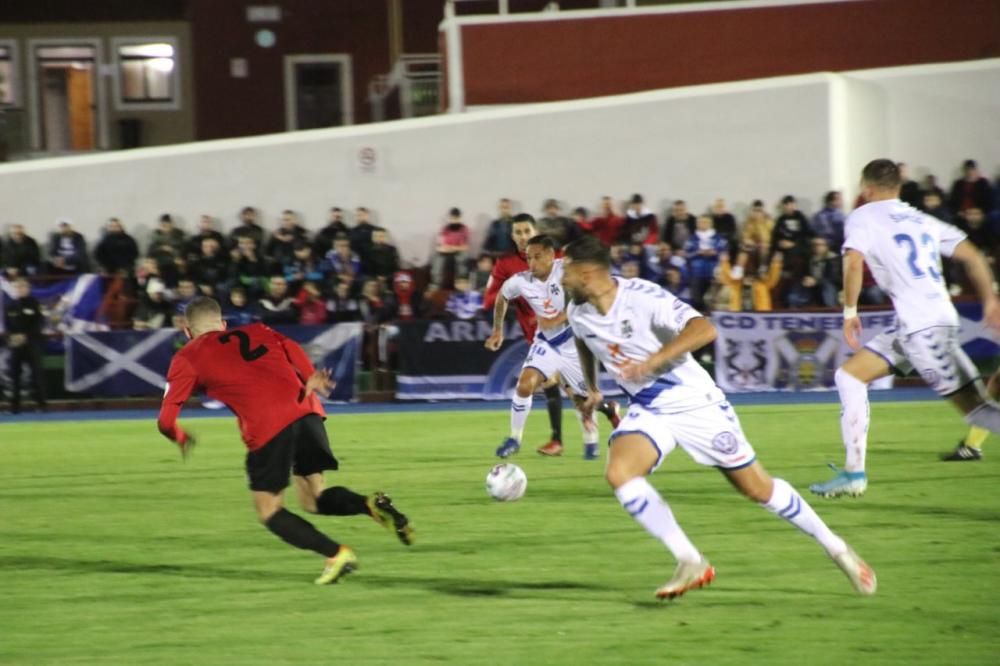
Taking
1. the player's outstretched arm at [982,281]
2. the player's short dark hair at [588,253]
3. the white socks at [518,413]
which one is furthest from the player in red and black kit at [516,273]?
the player's short dark hair at [588,253]

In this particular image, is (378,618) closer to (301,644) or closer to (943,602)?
(301,644)

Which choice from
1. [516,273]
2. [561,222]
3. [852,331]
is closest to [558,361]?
[516,273]

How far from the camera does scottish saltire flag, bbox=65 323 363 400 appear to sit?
70.9ft

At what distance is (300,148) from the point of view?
1047 inches

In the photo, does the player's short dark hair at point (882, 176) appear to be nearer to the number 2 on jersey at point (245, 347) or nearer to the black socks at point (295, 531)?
the number 2 on jersey at point (245, 347)

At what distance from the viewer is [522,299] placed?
13812mm

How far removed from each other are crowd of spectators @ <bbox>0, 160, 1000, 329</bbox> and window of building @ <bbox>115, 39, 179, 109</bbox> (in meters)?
11.6

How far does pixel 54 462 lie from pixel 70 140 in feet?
72.4

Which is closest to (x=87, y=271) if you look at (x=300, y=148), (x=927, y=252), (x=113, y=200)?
(x=113, y=200)

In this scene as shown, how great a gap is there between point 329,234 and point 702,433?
16.9m

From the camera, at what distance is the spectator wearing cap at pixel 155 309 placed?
22703 mm

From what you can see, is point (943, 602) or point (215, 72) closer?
point (943, 602)

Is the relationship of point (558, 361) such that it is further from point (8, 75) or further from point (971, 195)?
point (8, 75)

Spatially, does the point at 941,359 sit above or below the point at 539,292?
below
